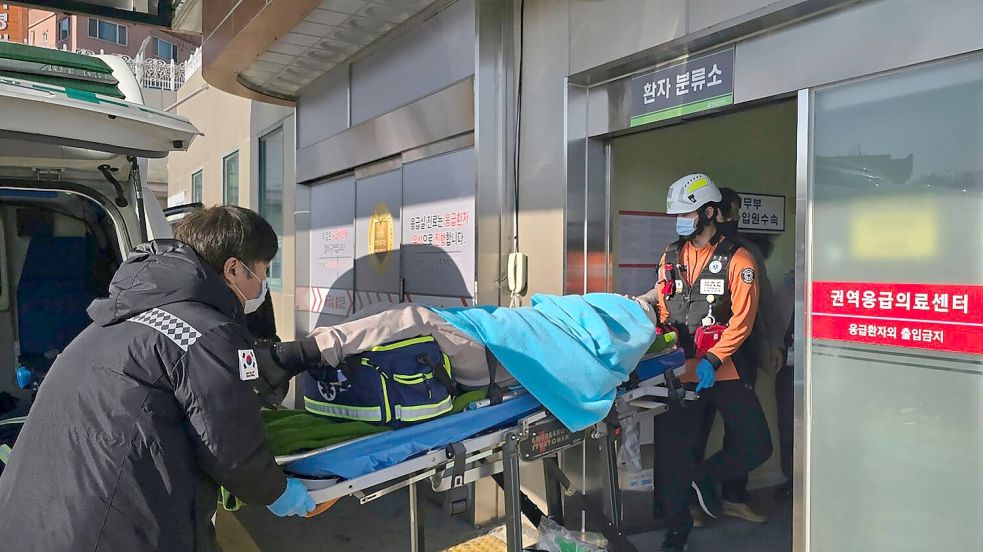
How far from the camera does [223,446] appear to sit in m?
1.74

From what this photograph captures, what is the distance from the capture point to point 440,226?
481cm

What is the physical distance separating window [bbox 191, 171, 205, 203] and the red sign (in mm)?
11297

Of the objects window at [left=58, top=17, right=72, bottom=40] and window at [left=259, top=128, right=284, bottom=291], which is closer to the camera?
window at [left=259, top=128, right=284, bottom=291]

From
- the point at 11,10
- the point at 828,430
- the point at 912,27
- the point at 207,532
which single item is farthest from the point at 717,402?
the point at 11,10

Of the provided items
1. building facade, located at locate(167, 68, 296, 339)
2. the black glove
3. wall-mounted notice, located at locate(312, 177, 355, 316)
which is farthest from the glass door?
building facade, located at locate(167, 68, 296, 339)

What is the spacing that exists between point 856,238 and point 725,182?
206cm

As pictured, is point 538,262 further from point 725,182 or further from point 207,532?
point 207,532

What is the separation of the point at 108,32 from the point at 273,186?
99.2 feet

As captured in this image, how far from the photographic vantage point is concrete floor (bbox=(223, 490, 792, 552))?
402cm

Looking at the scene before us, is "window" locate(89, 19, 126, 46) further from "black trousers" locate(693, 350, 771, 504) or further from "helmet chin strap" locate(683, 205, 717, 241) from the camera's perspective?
"black trousers" locate(693, 350, 771, 504)

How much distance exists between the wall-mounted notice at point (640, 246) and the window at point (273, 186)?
4.86 m

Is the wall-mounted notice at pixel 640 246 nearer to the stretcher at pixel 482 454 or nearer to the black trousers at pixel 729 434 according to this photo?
the black trousers at pixel 729 434

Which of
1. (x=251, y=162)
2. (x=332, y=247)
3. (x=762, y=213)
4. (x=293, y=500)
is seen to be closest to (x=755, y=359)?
(x=762, y=213)

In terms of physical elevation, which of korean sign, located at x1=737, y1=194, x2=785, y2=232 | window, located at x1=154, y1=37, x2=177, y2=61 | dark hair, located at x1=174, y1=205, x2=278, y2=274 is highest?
window, located at x1=154, y1=37, x2=177, y2=61
